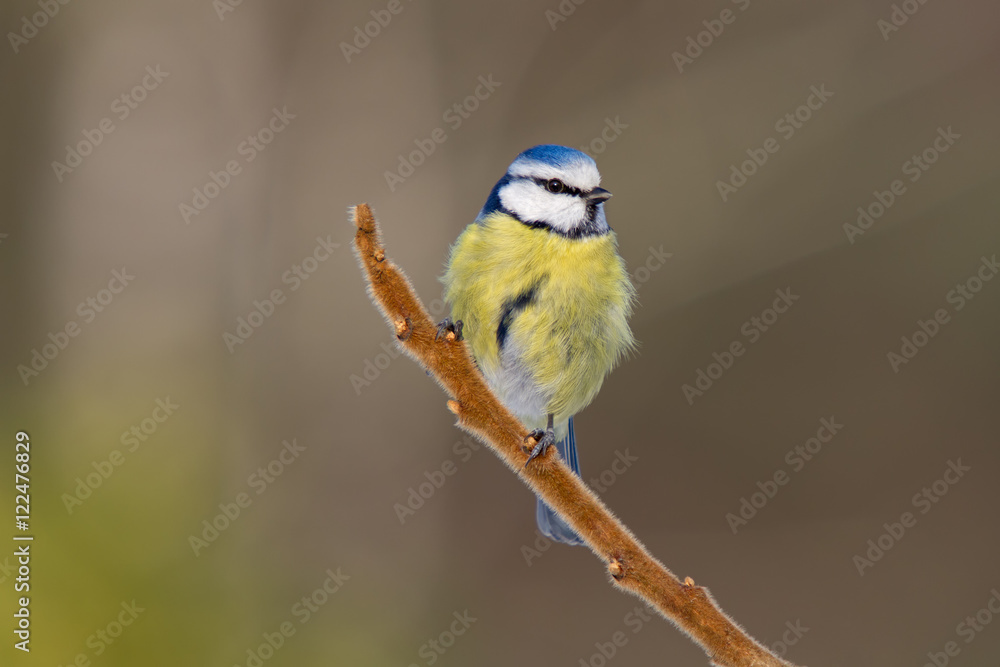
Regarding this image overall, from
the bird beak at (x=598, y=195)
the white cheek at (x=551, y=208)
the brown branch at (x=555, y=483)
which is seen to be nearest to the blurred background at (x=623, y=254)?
the white cheek at (x=551, y=208)

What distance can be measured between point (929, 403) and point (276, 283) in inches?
A: 128

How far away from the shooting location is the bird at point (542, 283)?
7.01 ft

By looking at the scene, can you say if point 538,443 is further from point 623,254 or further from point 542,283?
point 623,254

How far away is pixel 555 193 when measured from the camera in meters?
2.22

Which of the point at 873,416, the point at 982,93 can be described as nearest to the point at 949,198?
the point at 982,93

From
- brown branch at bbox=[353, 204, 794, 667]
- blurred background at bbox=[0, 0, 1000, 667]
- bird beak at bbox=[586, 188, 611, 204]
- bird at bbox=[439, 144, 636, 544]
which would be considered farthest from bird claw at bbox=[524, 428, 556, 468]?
blurred background at bbox=[0, 0, 1000, 667]

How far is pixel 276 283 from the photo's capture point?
3809mm

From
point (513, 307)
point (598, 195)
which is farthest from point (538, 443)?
point (598, 195)

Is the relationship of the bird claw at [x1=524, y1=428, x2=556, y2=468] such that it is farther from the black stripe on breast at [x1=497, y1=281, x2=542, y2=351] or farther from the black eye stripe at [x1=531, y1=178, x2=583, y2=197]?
the black eye stripe at [x1=531, y1=178, x2=583, y2=197]

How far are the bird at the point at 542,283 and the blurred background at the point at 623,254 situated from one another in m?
1.40

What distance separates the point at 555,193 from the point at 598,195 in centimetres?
13

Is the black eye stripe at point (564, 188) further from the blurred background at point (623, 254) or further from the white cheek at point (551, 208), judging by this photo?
the blurred background at point (623, 254)

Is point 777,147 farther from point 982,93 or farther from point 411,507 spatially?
point 411,507

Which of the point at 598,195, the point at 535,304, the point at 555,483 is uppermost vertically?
the point at 598,195
